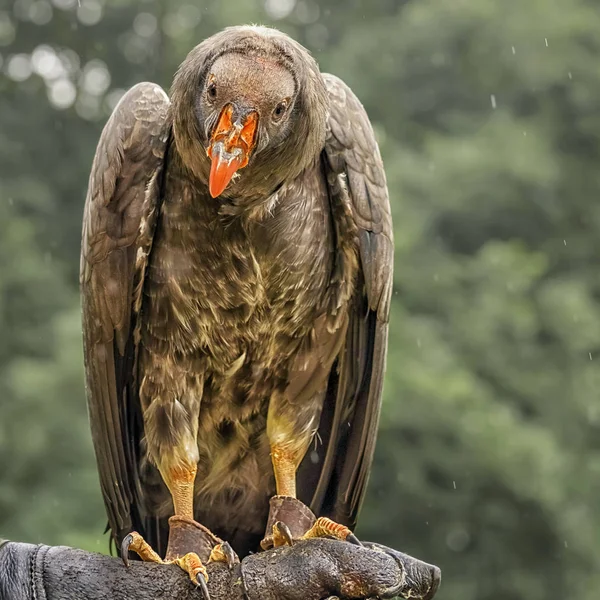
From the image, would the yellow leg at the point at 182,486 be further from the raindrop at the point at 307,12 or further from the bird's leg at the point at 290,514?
the raindrop at the point at 307,12

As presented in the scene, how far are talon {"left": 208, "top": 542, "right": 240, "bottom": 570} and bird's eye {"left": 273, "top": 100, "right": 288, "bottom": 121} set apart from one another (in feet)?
4.19

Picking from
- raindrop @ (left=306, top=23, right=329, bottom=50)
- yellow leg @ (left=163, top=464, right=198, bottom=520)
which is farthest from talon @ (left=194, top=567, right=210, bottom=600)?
raindrop @ (left=306, top=23, right=329, bottom=50)

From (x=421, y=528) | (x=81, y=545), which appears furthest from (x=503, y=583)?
(x=81, y=545)

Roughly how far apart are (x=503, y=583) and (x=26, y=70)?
648 centimetres

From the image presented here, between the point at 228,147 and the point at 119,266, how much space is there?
744mm

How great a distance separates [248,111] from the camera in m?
3.13

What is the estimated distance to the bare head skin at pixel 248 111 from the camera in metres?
3.12

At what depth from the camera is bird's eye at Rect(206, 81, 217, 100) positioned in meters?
3.16

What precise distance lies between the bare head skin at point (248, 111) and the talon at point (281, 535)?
40.7 inches

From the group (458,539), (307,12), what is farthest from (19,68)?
(458,539)

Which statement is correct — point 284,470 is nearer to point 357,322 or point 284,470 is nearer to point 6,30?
point 357,322

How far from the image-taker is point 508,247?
851 cm

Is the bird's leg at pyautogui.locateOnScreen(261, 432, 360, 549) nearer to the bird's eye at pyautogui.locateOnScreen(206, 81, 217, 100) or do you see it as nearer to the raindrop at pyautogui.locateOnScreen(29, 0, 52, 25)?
the bird's eye at pyautogui.locateOnScreen(206, 81, 217, 100)

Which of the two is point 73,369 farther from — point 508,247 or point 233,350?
point 233,350
